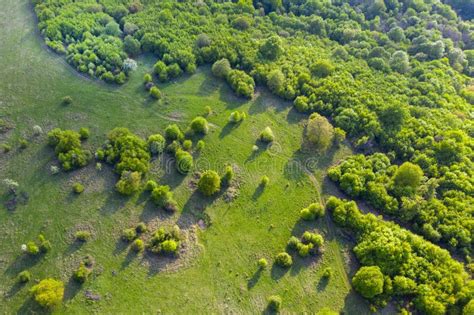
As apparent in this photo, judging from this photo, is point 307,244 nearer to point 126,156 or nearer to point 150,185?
point 150,185

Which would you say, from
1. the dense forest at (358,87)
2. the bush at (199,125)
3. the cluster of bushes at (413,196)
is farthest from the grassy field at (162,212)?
the cluster of bushes at (413,196)

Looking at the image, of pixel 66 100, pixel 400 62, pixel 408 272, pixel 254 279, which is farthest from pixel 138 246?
pixel 400 62

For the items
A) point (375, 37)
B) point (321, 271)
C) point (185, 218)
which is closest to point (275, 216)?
point (321, 271)

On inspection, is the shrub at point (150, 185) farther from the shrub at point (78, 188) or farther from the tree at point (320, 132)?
the tree at point (320, 132)

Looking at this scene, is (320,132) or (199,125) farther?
(320,132)

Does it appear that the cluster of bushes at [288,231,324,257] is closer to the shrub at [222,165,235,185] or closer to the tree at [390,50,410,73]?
the shrub at [222,165,235,185]

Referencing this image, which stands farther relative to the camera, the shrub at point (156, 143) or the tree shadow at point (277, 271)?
the shrub at point (156, 143)
